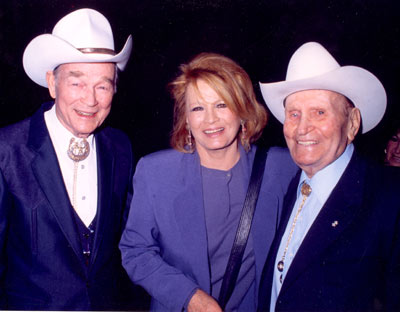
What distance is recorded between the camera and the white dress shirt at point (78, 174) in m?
2.03

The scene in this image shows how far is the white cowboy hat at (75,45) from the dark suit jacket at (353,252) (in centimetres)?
161

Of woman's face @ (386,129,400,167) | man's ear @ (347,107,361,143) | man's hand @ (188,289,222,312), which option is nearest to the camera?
man's ear @ (347,107,361,143)

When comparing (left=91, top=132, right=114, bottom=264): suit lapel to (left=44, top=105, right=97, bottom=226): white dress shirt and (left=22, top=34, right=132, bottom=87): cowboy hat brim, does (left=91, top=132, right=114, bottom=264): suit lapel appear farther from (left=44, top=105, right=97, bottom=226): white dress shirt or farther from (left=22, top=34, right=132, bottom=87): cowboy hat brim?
(left=22, top=34, right=132, bottom=87): cowboy hat brim

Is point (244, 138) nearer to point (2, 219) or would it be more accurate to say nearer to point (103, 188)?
point (103, 188)

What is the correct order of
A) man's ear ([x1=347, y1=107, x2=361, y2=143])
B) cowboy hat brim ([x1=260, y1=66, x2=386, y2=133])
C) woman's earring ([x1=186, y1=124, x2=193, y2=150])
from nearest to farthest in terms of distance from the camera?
cowboy hat brim ([x1=260, y1=66, x2=386, y2=133])
man's ear ([x1=347, y1=107, x2=361, y2=143])
woman's earring ([x1=186, y1=124, x2=193, y2=150])

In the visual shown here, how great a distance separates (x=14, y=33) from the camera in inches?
119

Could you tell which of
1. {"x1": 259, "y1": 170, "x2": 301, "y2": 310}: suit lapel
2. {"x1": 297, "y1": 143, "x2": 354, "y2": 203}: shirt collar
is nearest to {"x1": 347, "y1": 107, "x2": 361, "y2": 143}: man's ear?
{"x1": 297, "y1": 143, "x2": 354, "y2": 203}: shirt collar

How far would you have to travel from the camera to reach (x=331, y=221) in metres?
1.48

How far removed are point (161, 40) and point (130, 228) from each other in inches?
103

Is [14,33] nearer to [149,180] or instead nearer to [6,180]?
[6,180]

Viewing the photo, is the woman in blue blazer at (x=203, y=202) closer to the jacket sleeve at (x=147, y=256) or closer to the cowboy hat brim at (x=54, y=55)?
the jacket sleeve at (x=147, y=256)

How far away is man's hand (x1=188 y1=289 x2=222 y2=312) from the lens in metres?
1.81

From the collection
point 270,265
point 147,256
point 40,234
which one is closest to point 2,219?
point 40,234

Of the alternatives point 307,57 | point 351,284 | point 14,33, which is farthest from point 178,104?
point 14,33
